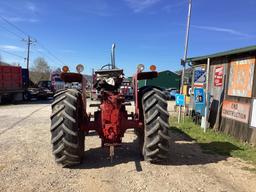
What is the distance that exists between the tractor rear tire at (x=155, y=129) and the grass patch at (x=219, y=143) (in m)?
2.09

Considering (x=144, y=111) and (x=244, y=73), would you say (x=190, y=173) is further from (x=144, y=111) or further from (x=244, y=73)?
(x=244, y=73)

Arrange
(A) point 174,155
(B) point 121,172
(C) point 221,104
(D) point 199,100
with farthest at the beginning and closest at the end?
(D) point 199,100 → (C) point 221,104 → (A) point 174,155 → (B) point 121,172

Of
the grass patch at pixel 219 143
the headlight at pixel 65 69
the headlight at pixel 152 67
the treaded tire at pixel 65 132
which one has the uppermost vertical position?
the headlight at pixel 152 67

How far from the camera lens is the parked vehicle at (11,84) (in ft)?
71.6

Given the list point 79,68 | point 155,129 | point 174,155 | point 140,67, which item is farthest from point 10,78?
point 155,129

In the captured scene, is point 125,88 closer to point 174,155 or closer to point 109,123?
point 174,155

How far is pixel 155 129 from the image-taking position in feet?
18.3

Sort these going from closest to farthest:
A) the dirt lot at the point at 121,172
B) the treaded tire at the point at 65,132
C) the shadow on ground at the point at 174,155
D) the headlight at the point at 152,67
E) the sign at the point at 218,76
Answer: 1. the dirt lot at the point at 121,172
2. the treaded tire at the point at 65,132
3. the shadow on ground at the point at 174,155
4. the headlight at the point at 152,67
5. the sign at the point at 218,76

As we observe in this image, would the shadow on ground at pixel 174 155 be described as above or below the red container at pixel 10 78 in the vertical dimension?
below

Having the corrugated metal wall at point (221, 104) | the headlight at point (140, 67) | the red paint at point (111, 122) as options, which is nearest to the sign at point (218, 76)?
the corrugated metal wall at point (221, 104)

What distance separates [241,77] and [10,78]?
19184 millimetres

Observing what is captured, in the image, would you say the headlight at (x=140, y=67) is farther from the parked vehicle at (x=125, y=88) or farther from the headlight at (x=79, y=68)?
the parked vehicle at (x=125, y=88)

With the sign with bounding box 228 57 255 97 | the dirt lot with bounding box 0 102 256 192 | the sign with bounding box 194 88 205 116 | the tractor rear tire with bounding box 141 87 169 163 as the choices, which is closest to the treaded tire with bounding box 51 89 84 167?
the dirt lot with bounding box 0 102 256 192

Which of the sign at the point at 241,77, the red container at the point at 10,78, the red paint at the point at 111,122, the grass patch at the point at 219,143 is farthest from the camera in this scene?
the red container at the point at 10,78
